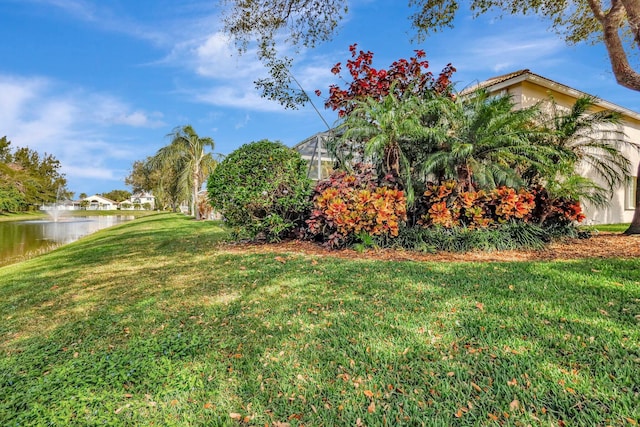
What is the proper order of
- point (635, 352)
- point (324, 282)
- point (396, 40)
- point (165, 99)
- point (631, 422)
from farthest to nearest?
point (165, 99) → point (396, 40) → point (324, 282) → point (635, 352) → point (631, 422)

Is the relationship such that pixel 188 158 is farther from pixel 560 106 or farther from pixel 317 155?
pixel 560 106

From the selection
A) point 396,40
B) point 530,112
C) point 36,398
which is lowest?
point 36,398

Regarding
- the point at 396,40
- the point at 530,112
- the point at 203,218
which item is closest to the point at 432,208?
the point at 530,112

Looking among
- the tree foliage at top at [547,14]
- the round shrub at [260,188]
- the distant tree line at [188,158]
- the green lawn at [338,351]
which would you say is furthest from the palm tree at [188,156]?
the green lawn at [338,351]

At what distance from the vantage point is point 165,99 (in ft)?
65.5

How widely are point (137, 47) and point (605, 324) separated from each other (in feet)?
62.6

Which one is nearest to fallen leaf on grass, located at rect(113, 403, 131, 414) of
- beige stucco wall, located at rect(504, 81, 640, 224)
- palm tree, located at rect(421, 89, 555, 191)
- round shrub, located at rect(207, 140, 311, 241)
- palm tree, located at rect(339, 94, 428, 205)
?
palm tree, located at rect(339, 94, 428, 205)

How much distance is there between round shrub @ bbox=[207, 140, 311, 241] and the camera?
7.46 metres

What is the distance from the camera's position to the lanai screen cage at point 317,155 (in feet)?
37.7

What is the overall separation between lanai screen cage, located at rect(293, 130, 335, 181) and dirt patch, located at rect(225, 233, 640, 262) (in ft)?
16.3

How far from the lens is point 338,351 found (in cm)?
255

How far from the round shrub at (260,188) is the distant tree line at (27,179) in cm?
4375

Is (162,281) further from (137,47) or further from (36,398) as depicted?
(137,47)

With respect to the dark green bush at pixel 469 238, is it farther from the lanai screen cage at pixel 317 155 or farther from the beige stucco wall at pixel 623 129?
the lanai screen cage at pixel 317 155
